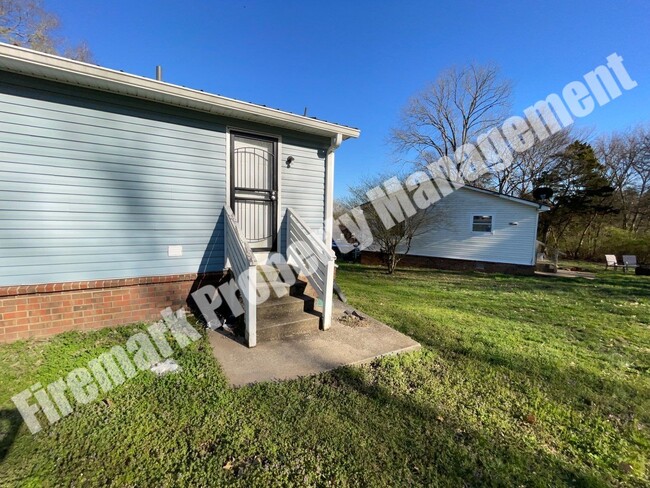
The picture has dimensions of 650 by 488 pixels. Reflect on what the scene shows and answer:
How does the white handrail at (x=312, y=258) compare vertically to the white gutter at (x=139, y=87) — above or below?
below

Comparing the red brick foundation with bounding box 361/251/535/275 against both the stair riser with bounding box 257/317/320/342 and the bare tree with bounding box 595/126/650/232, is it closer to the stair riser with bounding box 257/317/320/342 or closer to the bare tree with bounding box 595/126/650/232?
the stair riser with bounding box 257/317/320/342

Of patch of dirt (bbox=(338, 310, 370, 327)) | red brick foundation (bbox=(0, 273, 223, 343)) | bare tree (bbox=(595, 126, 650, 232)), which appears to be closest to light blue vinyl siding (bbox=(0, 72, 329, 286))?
red brick foundation (bbox=(0, 273, 223, 343))

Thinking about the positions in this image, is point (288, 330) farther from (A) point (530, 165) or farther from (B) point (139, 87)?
(A) point (530, 165)

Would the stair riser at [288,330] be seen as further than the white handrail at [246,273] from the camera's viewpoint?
Yes

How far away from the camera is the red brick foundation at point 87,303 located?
3.24 m

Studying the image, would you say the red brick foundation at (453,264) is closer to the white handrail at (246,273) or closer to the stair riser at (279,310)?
the stair riser at (279,310)

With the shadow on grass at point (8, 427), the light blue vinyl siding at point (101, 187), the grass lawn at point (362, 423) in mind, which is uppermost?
the light blue vinyl siding at point (101, 187)

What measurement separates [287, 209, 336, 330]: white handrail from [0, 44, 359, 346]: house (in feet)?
0.12

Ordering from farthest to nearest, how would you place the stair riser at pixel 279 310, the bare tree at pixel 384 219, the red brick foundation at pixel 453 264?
the red brick foundation at pixel 453 264
the bare tree at pixel 384 219
the stair riser at pixel 279 310

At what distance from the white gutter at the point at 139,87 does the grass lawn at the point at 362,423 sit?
306 centimetres

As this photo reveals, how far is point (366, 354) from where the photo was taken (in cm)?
324

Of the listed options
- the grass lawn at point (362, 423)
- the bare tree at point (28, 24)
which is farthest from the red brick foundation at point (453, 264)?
the bare tree at point (28, 24)

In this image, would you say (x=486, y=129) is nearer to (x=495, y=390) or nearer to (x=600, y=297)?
(x=600, y=297)

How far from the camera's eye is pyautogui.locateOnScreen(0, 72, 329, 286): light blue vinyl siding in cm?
319
